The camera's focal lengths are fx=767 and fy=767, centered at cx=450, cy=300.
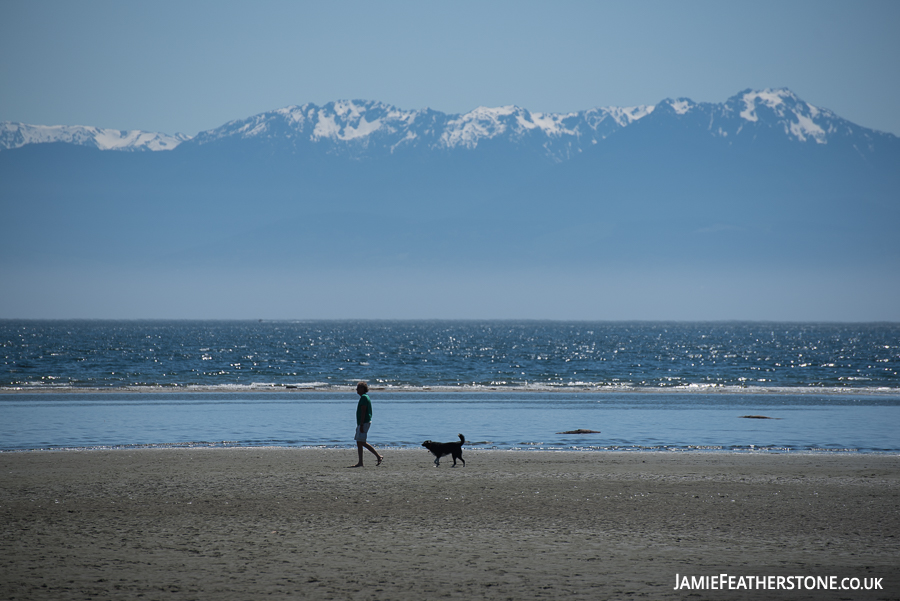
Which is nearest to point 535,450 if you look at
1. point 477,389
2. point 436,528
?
point 436,528

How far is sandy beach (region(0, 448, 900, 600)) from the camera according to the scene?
876cm

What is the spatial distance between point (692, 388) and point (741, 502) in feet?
113

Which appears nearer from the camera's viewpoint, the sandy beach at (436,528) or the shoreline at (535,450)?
the sandy beach at (436,528)

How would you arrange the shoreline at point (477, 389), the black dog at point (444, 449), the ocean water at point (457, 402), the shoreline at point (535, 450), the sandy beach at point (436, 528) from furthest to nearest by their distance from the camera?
the shoreline at point (477, 389), the ocean water at point (457, 402), the shoreline at point (535, 450), the black dog at point (444, 449), the sandy beach at point (436, 528)

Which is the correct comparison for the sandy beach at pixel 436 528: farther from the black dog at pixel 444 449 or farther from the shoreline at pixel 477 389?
the shoreline at pixel 477 389

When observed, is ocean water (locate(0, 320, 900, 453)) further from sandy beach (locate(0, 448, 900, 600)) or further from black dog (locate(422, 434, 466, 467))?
sandy beach (locate(0, 448, 900, 600))

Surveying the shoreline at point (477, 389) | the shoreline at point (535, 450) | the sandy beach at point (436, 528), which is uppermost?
the sandy beach at point (436, 528)

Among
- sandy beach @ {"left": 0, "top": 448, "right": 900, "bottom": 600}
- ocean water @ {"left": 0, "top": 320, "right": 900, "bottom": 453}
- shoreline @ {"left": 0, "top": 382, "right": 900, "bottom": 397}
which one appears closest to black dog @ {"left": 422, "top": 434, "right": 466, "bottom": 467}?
sandy beach @ {"left": 0, "top": 448, "right": 900, "bottom": 600}

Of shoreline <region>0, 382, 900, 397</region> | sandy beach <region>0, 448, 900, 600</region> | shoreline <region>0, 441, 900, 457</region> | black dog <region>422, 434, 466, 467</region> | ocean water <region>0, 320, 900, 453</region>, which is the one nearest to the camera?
sandy beach <region>0, 448, 900, 600</region>

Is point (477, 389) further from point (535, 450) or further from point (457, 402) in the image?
point (535, 450)

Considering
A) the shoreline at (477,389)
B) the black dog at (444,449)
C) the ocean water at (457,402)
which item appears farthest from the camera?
the shoreline at (477,389)

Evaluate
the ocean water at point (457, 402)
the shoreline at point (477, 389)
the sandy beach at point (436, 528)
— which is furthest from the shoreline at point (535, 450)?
the shoreline at point (477, 389)

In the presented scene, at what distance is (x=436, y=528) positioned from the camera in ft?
38.0

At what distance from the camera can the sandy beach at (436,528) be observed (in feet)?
28.7
